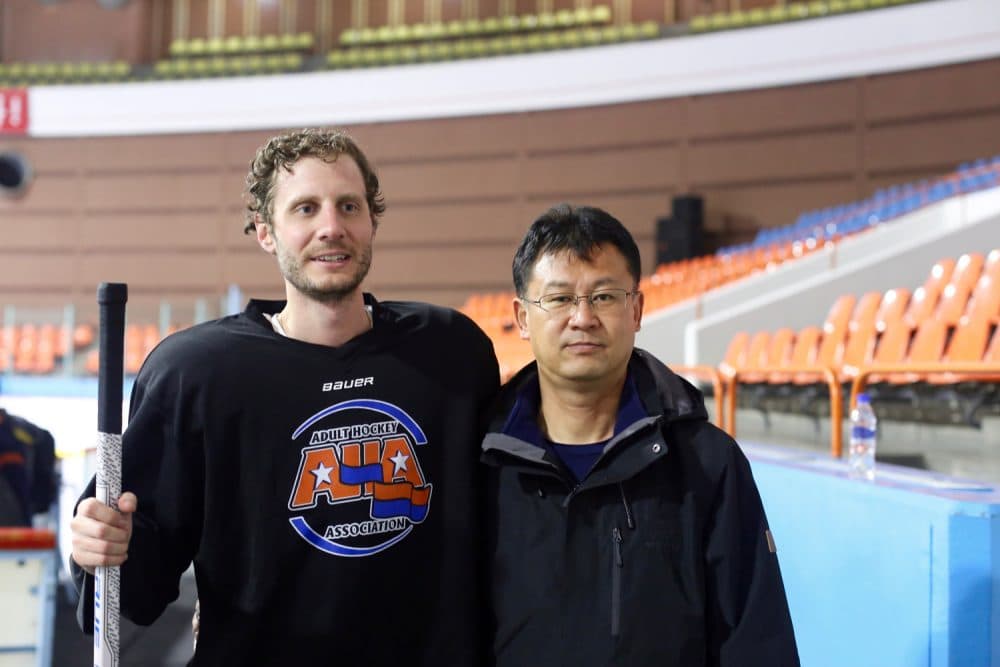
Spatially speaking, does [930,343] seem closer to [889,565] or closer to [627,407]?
[889,565]

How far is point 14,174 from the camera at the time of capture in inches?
497

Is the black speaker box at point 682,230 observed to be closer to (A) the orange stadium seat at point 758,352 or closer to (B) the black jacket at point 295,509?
(A) the orange stadium seat at point 758,352

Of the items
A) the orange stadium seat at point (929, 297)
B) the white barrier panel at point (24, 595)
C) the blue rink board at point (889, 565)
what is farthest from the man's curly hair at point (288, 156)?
the orange stadium seat at point (929, 297)

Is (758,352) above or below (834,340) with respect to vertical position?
below

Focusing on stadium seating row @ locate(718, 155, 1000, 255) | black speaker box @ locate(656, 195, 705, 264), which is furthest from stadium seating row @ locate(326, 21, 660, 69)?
stadium seating row @ locate(718, 155, 1000, 255)

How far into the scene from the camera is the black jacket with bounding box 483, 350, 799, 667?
3.87 feet

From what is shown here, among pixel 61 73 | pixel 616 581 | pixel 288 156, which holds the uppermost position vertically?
pixel 61 73

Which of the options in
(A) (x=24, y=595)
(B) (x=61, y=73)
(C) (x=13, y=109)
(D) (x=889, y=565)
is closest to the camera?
(D) (x=889, y=565)

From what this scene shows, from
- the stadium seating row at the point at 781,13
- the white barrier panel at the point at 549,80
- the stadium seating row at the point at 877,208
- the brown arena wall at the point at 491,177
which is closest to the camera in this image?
the stadium seating row at the point at 877,208

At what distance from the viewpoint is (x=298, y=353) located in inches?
52.4

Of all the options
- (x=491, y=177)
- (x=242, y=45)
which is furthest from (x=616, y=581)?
(x=242, y=45)

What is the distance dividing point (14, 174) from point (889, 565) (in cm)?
1355

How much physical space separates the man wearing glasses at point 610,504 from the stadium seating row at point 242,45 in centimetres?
1232

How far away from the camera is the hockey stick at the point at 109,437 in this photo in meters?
1.04
